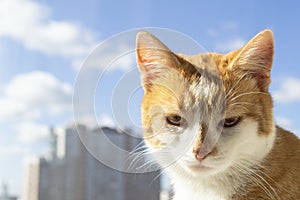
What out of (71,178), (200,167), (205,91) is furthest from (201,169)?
(71,178)

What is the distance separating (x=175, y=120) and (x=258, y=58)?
0.56ft

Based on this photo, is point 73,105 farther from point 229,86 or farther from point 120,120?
point 229,86

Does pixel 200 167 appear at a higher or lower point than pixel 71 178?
lower

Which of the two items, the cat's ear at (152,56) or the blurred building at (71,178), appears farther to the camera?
the blurred building at (71,178)

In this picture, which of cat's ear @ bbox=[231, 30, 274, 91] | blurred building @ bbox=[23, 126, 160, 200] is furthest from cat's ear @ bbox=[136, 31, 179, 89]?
blurred building @ bbox=[23, 126, 160, 200]

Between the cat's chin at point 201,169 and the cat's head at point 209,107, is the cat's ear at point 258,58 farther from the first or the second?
the cat's chin at point 201,169

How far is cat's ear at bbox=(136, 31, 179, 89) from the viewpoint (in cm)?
80

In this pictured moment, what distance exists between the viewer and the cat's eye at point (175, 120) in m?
0.77

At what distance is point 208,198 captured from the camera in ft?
2.51

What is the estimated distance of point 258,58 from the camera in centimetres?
79

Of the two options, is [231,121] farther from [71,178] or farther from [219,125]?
[71,178]

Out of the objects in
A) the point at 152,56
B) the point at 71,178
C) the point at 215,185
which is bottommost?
the point at 215,185

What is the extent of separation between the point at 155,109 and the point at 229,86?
129mm

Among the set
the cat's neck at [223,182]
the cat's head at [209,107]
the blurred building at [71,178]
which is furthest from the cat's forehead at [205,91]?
the blurred building at [71,178]
